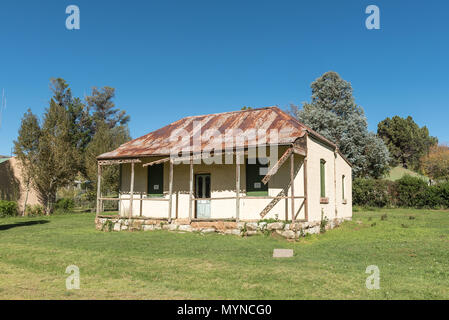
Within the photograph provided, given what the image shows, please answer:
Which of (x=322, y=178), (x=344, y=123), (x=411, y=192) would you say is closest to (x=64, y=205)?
(x=322, y=178)

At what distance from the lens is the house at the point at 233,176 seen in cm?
1301

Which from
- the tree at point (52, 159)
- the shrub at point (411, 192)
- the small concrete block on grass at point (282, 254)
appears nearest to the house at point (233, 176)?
the small concrete block on grass at point (282, 254)

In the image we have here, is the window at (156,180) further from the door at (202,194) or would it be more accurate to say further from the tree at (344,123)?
the tree at (344,123)

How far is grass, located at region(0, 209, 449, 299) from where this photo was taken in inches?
224

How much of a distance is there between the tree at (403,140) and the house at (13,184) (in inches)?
1823

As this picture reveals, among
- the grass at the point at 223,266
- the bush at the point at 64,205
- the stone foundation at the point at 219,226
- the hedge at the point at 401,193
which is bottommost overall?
the grass at the point at 223,266

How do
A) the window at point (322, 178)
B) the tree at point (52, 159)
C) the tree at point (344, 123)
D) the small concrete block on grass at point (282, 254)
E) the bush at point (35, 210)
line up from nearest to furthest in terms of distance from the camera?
the small concrete block on grass at point (282, 254), the window at point (322, 178), the bush at point (35, 210), the tree at point (52, 159), the tree at point (344, 123)

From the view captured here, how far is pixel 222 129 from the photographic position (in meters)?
16.1

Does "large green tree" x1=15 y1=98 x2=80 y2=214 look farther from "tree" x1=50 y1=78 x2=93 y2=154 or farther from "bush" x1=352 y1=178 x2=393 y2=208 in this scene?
"bush" x1=352 y1=178 x2=393 y2=208

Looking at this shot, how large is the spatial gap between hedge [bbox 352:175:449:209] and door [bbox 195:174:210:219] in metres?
16.8

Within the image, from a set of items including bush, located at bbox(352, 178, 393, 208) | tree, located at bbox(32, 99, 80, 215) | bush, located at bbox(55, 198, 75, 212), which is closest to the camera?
tree, located at bbox(32, 99, 80, 215)

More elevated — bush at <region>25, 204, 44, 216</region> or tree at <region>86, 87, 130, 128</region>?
tree at <region>86, 87, 130, 128</region>

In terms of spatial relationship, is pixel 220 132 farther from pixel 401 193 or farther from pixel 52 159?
pixel 401 193

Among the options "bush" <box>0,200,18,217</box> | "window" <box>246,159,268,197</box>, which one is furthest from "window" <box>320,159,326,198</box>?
"bush" <box>0,200,18,217</box>
